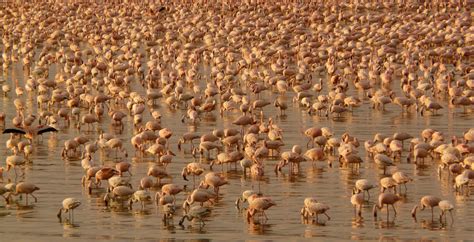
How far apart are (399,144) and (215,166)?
4.44 m

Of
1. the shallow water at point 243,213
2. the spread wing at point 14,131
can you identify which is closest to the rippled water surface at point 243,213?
the shallow water at point 243,213

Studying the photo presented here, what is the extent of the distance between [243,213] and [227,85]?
1946cm

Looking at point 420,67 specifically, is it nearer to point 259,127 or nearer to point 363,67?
point 363,67

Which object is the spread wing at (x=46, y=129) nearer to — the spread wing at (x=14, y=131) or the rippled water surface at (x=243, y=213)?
the rippled water surface at (x=243, y=213)

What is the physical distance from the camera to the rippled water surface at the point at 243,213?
27703 mm

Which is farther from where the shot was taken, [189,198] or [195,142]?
[195,142]

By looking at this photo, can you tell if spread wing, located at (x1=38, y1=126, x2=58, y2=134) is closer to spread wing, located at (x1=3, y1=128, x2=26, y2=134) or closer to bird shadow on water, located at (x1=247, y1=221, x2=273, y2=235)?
spread wing, located at (x1=3, y1=128, x2=26, y2=134)

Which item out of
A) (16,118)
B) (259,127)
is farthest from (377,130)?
(16,118)

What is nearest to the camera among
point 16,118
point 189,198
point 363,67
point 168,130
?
point 189,198

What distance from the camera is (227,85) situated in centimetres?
4891

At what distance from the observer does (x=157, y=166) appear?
34.3 meters

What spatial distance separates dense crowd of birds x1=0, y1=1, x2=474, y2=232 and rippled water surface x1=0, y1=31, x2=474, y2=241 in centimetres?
31

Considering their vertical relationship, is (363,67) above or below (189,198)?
above

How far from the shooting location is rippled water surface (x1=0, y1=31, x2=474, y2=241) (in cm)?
2770
